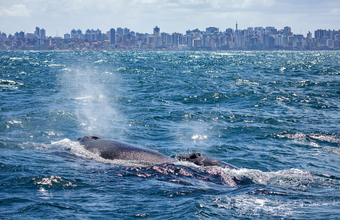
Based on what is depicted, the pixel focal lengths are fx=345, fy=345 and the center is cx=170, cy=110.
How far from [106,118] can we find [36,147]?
6495 millimetres

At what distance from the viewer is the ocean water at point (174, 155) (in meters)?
6.83

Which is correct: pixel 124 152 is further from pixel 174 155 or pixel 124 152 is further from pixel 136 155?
pixel 174 155

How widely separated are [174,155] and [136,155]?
2148 mm

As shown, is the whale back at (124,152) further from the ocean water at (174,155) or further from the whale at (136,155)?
the ocean water at (174,155)

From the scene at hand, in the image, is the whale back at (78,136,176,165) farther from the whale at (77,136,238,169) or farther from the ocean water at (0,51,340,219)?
the ocean water at (0,51,340,219)

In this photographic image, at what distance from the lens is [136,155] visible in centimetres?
979

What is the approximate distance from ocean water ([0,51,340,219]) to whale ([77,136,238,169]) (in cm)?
27

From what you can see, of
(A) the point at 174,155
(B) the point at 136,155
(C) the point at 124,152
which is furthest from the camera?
(A) the point at 174,155

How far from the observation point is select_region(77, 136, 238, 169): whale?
9258 mm

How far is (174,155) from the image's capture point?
1162 centimetres

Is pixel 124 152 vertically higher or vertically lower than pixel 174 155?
higher

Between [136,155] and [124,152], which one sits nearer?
[136,155]

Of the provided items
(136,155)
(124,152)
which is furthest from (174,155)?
(124,152)

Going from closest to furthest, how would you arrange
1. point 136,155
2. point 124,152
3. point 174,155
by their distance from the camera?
point 136,155, point 124,152, point 174,155
